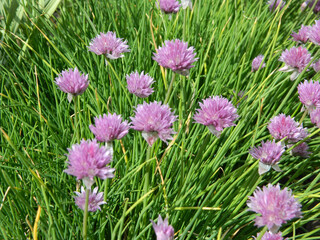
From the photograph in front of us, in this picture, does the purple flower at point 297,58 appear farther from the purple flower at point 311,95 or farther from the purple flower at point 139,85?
the purple flower at point 139,85

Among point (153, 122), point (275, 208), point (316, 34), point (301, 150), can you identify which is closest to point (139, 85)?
point (153, 122)

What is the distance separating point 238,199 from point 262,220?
362 millimetres

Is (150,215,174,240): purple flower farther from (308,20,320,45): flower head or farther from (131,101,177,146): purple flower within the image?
(308,20,320,45): flower head

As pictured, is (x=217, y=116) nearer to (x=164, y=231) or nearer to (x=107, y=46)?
(x=164, y=231)

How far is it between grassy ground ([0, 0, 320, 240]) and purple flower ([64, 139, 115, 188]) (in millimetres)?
178

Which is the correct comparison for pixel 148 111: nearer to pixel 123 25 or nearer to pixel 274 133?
pixel 274 133

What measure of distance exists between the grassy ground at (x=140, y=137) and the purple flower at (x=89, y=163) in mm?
178

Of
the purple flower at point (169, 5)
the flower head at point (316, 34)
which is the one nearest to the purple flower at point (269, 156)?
the flower head at point (316, 34)

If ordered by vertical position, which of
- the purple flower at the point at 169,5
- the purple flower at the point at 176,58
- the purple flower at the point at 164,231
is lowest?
the purple flower at the point at 164,231

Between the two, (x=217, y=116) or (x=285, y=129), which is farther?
(x=285, y=129)

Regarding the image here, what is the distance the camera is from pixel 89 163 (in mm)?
774

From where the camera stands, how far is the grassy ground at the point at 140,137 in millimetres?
1123

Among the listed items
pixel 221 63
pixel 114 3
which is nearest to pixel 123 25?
pixel 114 3

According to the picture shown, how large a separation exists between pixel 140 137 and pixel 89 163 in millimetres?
528
